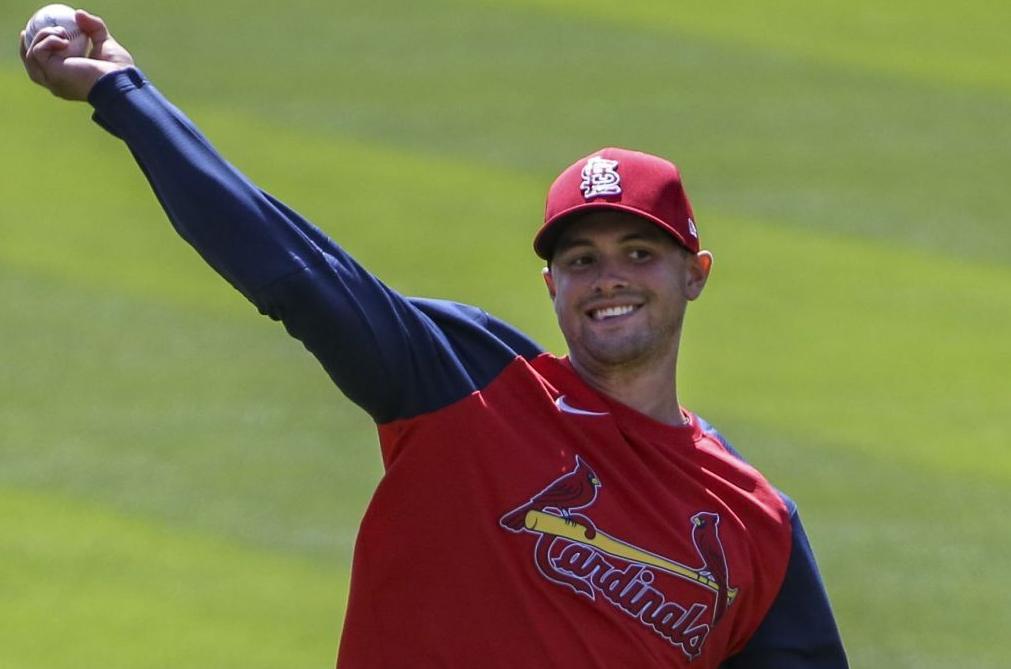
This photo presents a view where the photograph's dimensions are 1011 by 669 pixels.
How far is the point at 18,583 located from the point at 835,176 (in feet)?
17.5

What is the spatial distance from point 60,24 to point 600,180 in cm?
105

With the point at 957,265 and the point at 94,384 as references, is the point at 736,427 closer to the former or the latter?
the point at 957,265

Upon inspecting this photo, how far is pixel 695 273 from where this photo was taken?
3578mm

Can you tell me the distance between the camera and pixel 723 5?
1222cm

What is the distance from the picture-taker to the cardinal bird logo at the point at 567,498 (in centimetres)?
313

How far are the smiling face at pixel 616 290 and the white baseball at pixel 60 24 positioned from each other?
999mm

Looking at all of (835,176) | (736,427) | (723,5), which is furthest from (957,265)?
(723,5)

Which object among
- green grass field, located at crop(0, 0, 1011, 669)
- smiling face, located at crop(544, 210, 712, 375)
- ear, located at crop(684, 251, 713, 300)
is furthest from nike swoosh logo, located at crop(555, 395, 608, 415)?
green grass field, located at crop(0, 0, 1011, 669)

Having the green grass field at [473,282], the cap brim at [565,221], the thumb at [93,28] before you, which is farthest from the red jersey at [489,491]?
the green grass field at [473,282]

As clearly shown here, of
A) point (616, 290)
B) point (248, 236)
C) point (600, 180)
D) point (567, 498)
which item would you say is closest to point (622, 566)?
point (567, 498)

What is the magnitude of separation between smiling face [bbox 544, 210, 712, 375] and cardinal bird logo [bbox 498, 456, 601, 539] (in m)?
0.26

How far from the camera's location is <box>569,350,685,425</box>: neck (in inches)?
134

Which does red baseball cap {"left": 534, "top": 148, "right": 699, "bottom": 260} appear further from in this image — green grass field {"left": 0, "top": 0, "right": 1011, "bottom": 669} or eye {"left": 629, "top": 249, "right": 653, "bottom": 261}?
green grass field {"left": 0, "top": 0, "right": 1011, "bottom": 669}

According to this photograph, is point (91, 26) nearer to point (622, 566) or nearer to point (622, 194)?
point (622, 194)
